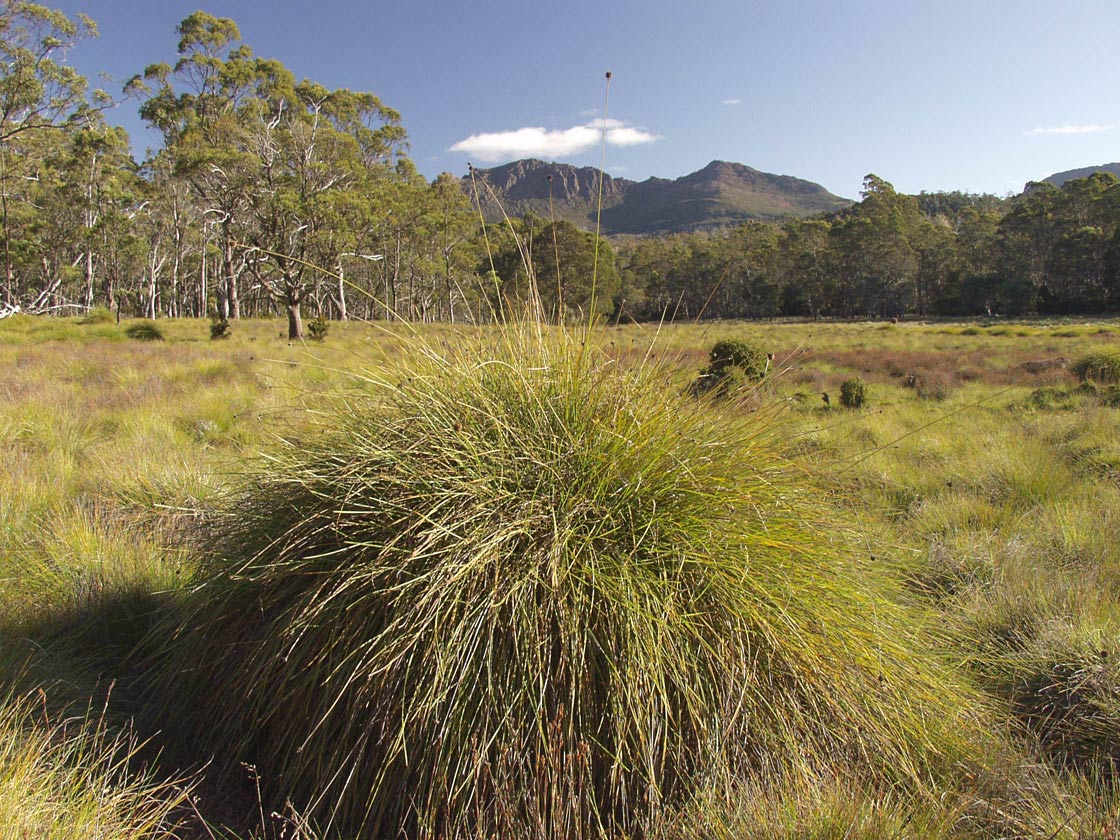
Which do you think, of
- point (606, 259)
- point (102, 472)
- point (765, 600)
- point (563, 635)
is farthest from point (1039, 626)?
point (606, 259)

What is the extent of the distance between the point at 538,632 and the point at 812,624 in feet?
2.90

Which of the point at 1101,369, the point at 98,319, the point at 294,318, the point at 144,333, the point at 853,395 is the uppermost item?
the point at 98,319

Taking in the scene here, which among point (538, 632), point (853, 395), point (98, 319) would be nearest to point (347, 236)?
point (98, 319)

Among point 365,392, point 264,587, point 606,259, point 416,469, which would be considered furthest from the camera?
point 606,259

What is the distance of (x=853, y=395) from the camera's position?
31.7ft

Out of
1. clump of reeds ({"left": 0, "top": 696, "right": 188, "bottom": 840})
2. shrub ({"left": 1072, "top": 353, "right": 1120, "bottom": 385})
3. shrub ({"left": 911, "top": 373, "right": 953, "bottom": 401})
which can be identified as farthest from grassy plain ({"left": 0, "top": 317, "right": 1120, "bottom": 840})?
shrub ({"left": 1072, "top": 353, "right": 1120, "bottom": 385})

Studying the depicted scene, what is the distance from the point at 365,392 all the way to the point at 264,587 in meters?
0.85

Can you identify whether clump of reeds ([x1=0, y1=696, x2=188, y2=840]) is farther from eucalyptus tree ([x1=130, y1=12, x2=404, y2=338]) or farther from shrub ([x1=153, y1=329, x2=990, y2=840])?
eucalyptus tree ([x1=130, y1=12, x2=404, y2=338])

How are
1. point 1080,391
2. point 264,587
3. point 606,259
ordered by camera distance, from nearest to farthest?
point 264,587 < point 1080,391 < point 606,259

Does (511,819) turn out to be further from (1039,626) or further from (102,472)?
(102,472)

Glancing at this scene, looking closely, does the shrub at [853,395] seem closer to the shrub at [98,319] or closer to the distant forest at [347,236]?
the distant forest at [347,236]

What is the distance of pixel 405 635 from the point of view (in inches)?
63.8

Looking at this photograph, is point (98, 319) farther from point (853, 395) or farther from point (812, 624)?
point (812, 624)

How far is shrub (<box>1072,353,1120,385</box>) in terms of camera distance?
10.4 meters
